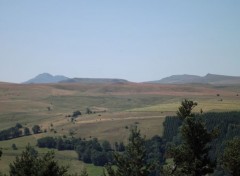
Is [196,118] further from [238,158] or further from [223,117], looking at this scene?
[223,117]

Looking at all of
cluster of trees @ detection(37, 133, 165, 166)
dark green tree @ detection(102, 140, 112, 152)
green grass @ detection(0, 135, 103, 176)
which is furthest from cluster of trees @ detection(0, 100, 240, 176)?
dark green tree @ detection(102, 140, 112, 152)

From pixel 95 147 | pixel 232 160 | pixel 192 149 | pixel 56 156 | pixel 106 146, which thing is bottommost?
pixel 56 156

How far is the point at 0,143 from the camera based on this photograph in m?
193

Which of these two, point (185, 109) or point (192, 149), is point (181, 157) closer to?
point (192, 149)

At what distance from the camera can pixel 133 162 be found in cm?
3784

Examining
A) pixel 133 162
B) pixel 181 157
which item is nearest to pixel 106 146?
pixel 133 162

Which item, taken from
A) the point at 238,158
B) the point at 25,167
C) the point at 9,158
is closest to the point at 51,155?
the point at 25,167

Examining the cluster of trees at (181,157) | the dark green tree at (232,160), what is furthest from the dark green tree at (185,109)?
the dark green tree at (232,160)

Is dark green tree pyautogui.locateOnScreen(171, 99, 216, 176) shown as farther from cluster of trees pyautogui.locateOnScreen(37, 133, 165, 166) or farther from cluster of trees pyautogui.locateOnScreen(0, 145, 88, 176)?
cluster of trees pyautogui.locateOnScreen(37, 133, 165, 166)

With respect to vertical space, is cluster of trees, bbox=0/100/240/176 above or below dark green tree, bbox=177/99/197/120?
below

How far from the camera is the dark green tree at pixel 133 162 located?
37.2 m

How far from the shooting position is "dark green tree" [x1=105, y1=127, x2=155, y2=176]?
1465 inches

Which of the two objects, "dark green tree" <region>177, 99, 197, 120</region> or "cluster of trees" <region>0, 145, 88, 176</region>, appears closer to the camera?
"cluster of trees" <region>0, 145, 88, 176</region>

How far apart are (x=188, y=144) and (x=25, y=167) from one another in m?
17.9
